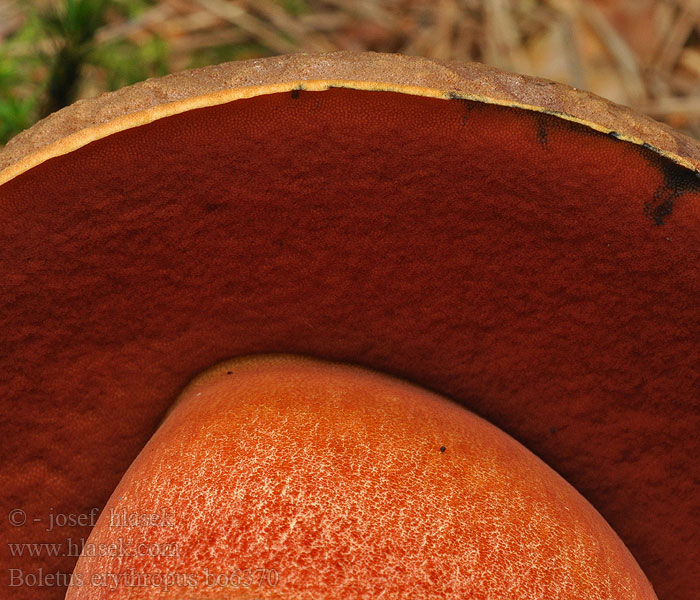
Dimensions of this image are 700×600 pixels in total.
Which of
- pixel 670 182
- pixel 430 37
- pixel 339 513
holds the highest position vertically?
pixel 430 37

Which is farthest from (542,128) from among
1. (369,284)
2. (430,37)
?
(430,37)

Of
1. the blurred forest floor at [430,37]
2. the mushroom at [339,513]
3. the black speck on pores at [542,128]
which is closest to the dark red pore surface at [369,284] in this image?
the black speck on pores at [542,128]

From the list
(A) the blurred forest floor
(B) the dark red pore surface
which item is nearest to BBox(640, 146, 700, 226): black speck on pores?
(B) the dark red pore surface

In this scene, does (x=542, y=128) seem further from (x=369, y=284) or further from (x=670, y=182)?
(x=369, y=284)

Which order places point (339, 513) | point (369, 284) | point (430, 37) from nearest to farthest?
Result: point (339, 513)
point (369, 284)
point (430, 37)

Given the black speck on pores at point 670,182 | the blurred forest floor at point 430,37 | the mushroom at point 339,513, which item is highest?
the blurred forest floor at point 430,37

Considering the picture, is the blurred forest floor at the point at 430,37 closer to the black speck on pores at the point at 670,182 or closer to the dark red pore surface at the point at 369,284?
the dark red pore surface at the point at 369,284
